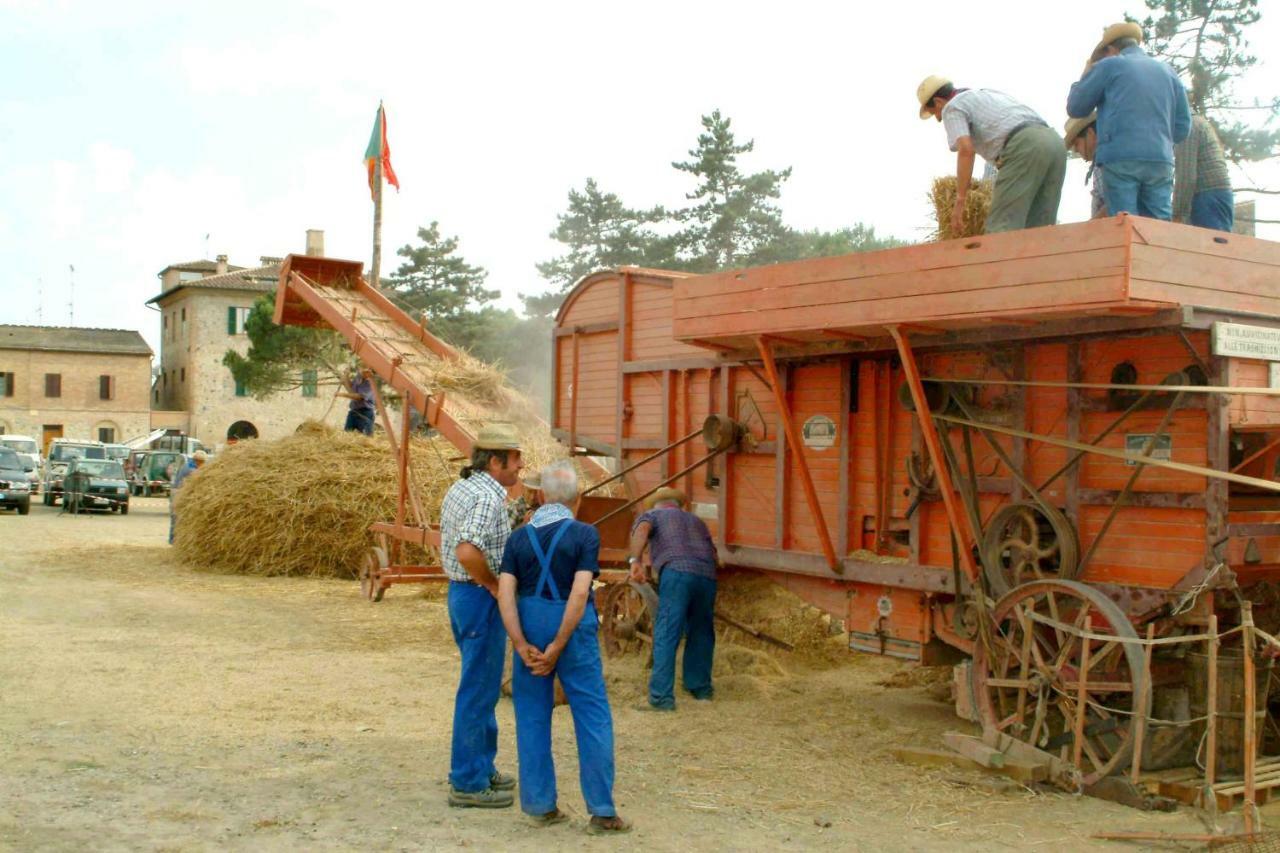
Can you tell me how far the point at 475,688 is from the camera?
224 inches

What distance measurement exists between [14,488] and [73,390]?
33998 mm

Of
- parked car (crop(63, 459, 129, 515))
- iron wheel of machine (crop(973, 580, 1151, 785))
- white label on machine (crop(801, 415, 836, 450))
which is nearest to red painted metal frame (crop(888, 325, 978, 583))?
iron wheel of machine (crop(973, 580, 1151, 785))

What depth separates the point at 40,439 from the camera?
57.0 m

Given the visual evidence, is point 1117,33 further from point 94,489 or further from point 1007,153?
point 94,489

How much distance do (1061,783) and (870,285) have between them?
2727mm

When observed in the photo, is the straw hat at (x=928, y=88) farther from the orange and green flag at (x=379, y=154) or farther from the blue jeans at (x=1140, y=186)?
the orange and green flag at (x=379, y=154)

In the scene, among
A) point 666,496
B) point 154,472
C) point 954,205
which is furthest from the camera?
point 154,472

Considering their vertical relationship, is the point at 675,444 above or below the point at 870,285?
below

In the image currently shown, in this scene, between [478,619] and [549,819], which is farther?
[478,619]

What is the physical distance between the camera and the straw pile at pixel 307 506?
15.5 metres

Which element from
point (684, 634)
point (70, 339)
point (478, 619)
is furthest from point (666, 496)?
point (70, 339)

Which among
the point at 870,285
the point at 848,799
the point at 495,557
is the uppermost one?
the point at 870,285

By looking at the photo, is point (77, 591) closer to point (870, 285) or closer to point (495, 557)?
point (495, 557)

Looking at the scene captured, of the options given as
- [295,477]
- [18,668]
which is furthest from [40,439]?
[18,668]
